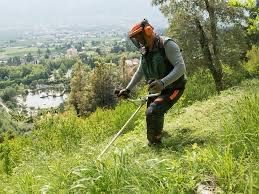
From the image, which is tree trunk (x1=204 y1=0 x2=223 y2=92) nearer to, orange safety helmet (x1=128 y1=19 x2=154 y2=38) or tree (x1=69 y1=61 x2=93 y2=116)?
orange safety helmet (x1=128 y1=19 x2=154 y2=38)

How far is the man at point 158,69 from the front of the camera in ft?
21.7

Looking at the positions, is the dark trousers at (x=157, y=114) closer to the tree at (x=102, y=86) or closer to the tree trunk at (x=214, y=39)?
the tree trunk at (x=214, y=39)

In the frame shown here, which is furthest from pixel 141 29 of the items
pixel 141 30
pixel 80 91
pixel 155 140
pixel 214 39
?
pixel 80 91

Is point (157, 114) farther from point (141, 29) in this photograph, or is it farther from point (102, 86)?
point (102, 86)

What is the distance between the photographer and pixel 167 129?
8156 mm

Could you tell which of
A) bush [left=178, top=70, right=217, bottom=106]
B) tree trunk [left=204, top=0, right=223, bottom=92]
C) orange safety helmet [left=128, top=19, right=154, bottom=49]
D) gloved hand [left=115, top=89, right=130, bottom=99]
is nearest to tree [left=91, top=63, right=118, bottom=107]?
bush [left=178, top=70, right=217, bottom=106]

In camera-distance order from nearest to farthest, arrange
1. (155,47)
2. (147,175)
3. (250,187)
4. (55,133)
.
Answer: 1. (250,187)
2. (147,175)
3. (155,47)
4. (55,133)

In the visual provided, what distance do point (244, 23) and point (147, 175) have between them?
16.7m

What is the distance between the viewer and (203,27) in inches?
788

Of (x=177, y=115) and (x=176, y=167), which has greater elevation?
(x=176, y=167)

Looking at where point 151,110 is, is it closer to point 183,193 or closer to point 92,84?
point 183,193

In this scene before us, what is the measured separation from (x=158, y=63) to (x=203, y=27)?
1361 centimetres

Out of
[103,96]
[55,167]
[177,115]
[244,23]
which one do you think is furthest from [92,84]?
[55,167]

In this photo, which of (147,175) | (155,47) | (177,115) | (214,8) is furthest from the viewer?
(214,8)
